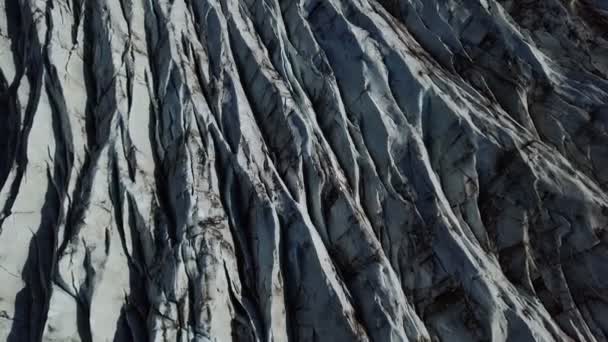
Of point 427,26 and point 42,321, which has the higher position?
point 427,26

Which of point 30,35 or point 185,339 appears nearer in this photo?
point 185,339

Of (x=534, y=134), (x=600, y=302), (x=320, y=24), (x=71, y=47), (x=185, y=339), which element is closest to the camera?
(x=185, y=339)

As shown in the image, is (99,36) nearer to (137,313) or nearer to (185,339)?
(137,313)

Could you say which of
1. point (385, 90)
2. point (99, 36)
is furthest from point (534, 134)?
point (99, 36)

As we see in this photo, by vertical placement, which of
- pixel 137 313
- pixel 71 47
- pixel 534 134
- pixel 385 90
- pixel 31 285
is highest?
pixel 71 47

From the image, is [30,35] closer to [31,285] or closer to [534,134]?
[31,285]

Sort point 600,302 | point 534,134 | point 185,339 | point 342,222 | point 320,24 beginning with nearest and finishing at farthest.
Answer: point 185,339, point 600,302, point 342,222, point 534,134, point 320,24

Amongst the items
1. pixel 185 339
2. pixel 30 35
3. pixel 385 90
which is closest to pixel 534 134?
pixel 385 90
